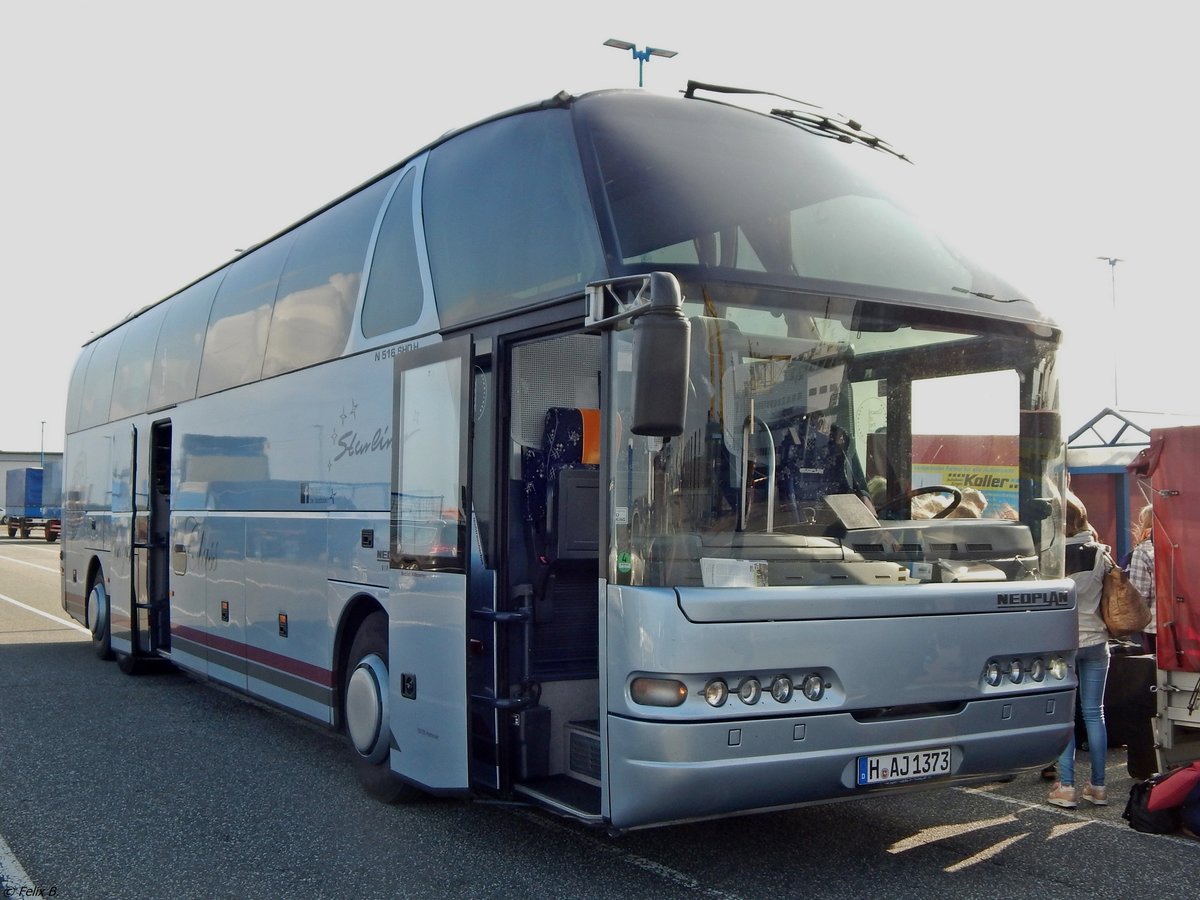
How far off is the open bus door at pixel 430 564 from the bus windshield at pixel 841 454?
1.33 metres

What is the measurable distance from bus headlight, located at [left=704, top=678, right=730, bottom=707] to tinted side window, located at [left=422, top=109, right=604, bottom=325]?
1754mm

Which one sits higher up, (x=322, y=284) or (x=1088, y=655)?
(x=322, y=284)

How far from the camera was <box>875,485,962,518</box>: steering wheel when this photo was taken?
5508 millimetres

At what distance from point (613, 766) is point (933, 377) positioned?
237 cm

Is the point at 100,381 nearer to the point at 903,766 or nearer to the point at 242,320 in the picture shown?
the point at 242,320

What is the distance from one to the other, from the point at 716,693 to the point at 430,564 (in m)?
1.98

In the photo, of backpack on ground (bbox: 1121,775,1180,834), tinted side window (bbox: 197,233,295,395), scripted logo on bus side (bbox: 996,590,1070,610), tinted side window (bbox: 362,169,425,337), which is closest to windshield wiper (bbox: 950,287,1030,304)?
scripted logo on bus side (bbox: 996,590,1070,610)

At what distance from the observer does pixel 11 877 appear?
18.1ft

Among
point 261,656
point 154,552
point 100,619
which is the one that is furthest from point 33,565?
point 261,656

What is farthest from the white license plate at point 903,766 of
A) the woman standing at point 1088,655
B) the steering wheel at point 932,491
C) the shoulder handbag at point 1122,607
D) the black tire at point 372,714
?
the black tire at point 372,714

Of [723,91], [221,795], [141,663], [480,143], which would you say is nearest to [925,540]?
[723,91]

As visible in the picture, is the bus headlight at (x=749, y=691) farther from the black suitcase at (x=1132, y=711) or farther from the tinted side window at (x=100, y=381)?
the tinted side window at (x=100, y=381)

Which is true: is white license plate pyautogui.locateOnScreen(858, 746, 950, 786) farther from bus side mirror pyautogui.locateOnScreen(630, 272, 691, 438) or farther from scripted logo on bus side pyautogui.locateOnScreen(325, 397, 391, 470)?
scripted logo on bus side pyautogui.locateOnScreen(325, 397, 391, 470)

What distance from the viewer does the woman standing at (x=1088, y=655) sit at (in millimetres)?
6895
